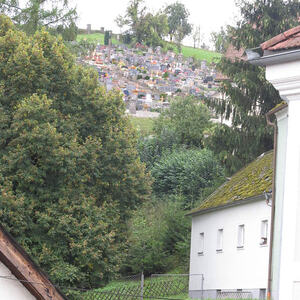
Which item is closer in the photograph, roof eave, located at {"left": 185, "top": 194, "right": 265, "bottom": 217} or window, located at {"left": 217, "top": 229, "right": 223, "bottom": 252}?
roof eave, located at {"left": 185, "top": 194, "right": 265, "bottom": 217}

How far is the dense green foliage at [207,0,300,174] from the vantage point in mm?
39781

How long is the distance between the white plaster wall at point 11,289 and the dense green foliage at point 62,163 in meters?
12.6

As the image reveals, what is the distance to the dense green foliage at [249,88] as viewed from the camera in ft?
Result: 131

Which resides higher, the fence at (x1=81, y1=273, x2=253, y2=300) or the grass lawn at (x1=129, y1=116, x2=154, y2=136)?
the grass lawn at (x1=129, y1=116, x2=154, y2=136)

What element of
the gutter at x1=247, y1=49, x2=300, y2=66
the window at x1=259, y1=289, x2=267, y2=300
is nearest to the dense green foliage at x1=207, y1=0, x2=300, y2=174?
the window at x1=259, y1=289, x2=267, y2=300

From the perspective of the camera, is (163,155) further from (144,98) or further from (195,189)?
(144,98)

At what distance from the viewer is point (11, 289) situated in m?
12.6

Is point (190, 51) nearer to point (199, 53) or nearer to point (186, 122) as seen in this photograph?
point (199, 53)

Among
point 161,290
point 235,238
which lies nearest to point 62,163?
point 235,238

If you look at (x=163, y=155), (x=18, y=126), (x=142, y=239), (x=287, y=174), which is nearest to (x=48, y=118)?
(x=18, y=126)

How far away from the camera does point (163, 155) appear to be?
5112 centimetres

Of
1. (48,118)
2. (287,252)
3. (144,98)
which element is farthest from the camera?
(144,98)

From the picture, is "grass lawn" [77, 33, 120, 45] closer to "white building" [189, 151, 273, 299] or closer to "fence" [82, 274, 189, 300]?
"white building" [189, 151, 273, 299]

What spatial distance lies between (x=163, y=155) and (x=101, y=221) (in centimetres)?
2442
